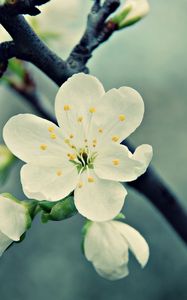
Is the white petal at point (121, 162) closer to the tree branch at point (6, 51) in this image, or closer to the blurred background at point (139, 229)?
the tree branch at point (6, 51)

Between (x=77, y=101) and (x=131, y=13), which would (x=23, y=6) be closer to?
(x=77, y=101)

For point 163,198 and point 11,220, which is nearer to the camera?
point 11,220

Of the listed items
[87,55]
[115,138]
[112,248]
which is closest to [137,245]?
[112,248]

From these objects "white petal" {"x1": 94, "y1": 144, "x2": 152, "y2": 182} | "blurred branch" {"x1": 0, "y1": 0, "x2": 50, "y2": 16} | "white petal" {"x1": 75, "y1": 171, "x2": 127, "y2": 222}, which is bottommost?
"white petal" {"x1": 75, "y1": 171, "x2": 127, "y2": 222}

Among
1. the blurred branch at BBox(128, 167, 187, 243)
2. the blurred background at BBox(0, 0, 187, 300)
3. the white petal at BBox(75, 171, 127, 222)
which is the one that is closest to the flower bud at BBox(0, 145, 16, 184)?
the blurred branch at BBox(128, 167, 187, 243)

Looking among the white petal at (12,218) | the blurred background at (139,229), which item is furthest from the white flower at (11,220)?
the blurred background at (139,229)

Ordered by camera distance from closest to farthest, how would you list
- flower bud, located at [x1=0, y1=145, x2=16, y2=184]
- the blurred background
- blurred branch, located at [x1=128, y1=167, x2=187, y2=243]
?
blurred branch, located at [x1=128, y1=167, x2=187, y2=243] < flower bud, located at [x1=0, y1=145, x2=16, y2=184] < the blurred background

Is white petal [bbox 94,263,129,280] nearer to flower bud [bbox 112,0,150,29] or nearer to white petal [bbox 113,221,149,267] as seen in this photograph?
white petal [bbox 113,221,149,267]
